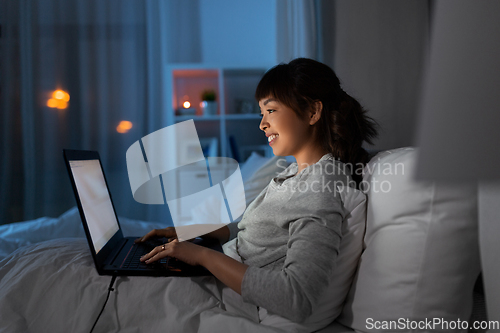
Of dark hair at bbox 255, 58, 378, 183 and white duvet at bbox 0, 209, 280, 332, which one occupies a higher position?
dark hair at bbox 255, 58, 378, 183

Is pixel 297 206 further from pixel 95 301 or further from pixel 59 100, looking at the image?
pixel 59 100

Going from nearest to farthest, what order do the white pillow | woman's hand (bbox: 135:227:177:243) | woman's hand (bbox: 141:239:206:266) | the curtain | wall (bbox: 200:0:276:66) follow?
the white pillow
woman's hand (bbox: 141:239:206:266)
woman's hand (bbox: 135:227:177:243)
the curtain
wall (bbox: 200:0:276:66)

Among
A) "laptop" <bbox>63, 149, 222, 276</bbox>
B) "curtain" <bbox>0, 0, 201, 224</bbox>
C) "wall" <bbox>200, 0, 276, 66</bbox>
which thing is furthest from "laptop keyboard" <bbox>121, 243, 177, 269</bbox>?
"wall" <bbox>200, 0, 276, 66</bbox>

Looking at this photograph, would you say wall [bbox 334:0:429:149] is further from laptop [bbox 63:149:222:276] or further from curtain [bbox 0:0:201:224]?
curtain [bbox 0:0:201:224]

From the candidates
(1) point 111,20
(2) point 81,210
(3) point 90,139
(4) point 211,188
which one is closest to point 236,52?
(1) point 111,20

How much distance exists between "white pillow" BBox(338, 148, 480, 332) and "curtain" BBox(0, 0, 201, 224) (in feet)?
8.69

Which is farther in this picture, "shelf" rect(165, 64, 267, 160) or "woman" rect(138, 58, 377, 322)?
"shelf" rect(165, 64, 267, 160)

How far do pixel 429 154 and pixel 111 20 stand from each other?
332cm

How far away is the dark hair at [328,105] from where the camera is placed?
2.88 feet

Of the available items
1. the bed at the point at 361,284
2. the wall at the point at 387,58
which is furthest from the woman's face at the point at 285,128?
the wall at the point at 387,58

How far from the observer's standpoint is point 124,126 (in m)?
3.00

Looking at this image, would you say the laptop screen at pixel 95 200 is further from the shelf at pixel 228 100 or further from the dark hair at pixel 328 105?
the shelf at pixel 228 100

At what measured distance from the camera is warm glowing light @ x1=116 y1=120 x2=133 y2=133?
118 inches

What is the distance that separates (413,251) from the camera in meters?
0.61
